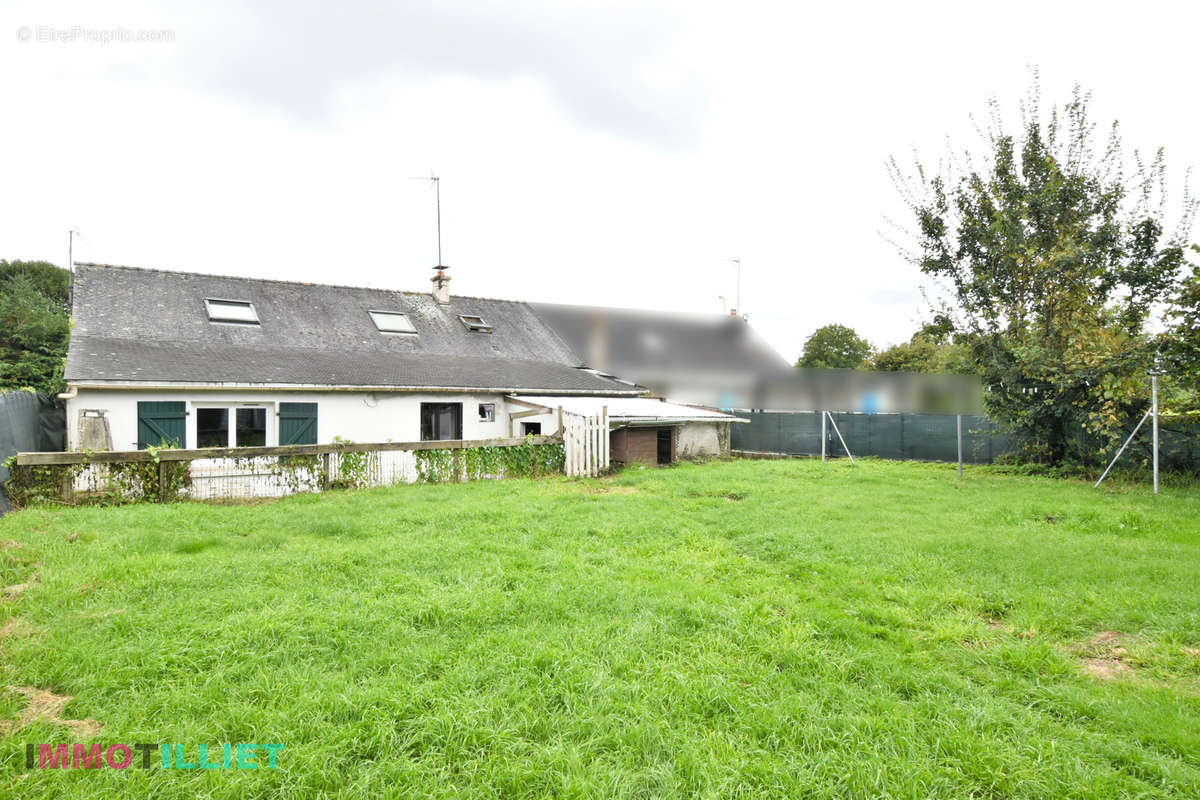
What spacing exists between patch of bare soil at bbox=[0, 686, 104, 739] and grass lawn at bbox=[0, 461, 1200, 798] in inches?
1.4

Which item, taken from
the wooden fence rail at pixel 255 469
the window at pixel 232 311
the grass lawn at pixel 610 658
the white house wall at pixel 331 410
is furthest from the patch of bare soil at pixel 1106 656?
the window at pixel 232 311

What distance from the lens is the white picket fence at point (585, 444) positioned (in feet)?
42.7

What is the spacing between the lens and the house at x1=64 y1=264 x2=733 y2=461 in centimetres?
1152

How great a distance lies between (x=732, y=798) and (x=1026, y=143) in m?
16.5

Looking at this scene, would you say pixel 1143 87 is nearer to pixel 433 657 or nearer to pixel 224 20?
pixel 433 657

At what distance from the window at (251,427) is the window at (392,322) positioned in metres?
5.66

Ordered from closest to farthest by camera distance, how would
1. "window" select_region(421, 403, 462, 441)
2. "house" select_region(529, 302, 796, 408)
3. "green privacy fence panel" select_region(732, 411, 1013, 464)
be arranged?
"window" select_region(421, 403, 462, 441) < "green privacy fence panel" select_region(732, 411, 1013, 464) < "house" select_region(529, 302, 796, 408)

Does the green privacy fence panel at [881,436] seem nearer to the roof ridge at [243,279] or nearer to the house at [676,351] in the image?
the house at [676,351]

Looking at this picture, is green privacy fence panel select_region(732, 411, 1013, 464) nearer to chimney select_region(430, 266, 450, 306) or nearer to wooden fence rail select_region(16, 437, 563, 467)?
wooden fence rail select_region(16, 437, 563, 467)

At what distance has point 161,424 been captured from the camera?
11.5m

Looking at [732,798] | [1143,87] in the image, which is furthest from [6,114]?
[1143,87]

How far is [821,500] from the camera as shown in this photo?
949 centimetres

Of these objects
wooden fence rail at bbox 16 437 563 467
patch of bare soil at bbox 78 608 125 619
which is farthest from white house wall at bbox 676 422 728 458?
patch of bare soil at bbox 78 608 125 619

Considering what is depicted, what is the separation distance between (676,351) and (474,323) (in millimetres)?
9256
